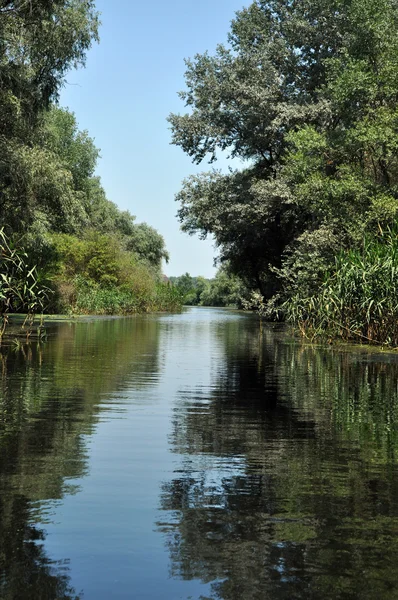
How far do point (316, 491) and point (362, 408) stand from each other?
4.51 meters

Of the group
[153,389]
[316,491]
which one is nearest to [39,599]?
[316,491]

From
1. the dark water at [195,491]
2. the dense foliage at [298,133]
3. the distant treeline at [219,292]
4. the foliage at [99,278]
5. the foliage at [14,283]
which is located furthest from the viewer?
the distant treeline at [219,292]

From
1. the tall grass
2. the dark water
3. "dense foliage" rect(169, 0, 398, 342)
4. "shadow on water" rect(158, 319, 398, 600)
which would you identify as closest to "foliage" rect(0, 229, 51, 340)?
the dark water

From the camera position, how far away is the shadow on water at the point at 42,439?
142 inches

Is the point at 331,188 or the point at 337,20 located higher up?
the point at 337,20

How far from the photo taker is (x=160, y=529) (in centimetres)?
432

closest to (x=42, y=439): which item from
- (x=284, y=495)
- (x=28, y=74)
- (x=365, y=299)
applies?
(x=284, y=495)

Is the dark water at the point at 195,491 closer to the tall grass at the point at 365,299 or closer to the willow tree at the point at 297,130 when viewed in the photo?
the tall grass at the point at 365,299

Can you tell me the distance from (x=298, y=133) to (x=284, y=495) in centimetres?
2473

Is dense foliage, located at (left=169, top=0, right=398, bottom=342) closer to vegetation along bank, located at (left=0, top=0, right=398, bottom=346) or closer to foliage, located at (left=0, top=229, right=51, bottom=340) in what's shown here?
vegetation along bank, located at (left=0, top=0, right=398, bottom=346)

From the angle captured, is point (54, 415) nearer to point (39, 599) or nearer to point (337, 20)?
point (39, 599)

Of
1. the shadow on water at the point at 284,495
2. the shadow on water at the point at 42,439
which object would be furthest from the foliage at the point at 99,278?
the shadow on water at the point at 284,495

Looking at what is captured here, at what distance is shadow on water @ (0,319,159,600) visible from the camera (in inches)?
142

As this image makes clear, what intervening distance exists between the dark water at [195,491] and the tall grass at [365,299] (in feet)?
24.7
